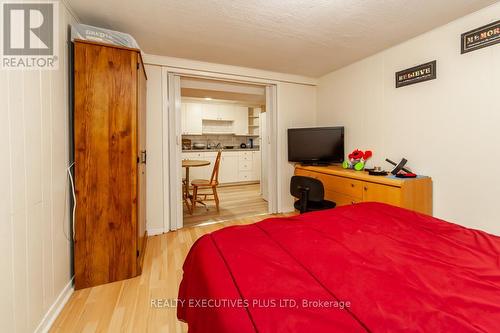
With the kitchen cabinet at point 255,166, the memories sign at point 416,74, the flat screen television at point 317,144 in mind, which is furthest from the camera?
the kitchen cabinet at point 255,166

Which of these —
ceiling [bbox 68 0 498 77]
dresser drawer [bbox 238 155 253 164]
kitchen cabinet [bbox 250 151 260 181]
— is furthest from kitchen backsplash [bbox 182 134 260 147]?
ceiling [bbox 68 0 498 77]

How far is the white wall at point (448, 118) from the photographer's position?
195 centimetres

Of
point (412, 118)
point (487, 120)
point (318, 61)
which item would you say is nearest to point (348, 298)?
point (487, 120)

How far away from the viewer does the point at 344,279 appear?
2.60 feet

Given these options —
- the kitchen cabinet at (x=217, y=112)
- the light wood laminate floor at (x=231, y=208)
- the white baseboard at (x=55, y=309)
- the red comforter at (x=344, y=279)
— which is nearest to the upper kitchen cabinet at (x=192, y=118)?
the kitchen cabinet at (x=217, y=112)

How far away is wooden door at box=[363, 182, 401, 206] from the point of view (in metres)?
2.23

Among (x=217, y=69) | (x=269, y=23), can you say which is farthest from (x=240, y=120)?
(x=269, y=23)

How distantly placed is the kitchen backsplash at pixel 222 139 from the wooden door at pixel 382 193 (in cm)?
454

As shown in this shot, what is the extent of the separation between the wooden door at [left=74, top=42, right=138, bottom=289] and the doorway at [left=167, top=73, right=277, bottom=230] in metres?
1.17

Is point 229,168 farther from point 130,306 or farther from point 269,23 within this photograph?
point 130,306

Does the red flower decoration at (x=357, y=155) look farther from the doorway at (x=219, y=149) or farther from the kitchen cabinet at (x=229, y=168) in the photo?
the kitchen cabinet at (x=229, y=168)

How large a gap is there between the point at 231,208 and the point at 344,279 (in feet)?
11.2

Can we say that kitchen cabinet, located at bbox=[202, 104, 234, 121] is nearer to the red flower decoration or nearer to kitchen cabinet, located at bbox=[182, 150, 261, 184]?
kitchen cabinet, located at bbox=[182, 150, 261, 184]

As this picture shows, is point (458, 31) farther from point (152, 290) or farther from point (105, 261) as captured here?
point (105, 261)
